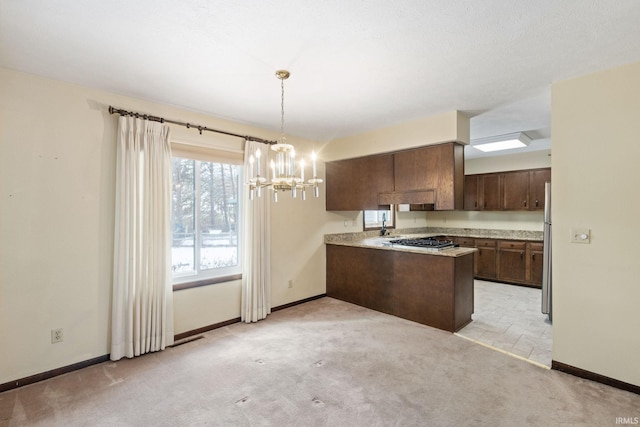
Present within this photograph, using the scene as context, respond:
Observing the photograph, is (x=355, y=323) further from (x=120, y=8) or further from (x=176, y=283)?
(x=120, y=8)

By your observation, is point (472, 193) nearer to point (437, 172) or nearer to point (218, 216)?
point (437, 172)

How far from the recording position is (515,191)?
5824mm

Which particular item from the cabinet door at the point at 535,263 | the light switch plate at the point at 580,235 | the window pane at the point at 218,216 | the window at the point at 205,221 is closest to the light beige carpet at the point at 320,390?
the window at the point at 205,221

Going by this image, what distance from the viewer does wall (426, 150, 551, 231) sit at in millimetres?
5727

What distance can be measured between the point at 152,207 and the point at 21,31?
1605mm

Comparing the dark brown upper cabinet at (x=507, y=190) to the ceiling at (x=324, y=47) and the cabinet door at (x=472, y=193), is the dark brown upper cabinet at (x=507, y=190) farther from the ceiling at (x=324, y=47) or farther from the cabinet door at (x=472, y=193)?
the ceiling at (x=324, y=47)

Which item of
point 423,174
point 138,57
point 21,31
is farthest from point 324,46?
point 423,174

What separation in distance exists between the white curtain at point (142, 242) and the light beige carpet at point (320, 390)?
9.3 inches

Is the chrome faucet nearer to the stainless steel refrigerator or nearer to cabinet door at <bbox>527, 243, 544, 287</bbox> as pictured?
the stainless steel refrigerator

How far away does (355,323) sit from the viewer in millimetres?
3775

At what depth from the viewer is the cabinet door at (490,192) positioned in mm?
6059

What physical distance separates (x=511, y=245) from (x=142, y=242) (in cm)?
A: 613

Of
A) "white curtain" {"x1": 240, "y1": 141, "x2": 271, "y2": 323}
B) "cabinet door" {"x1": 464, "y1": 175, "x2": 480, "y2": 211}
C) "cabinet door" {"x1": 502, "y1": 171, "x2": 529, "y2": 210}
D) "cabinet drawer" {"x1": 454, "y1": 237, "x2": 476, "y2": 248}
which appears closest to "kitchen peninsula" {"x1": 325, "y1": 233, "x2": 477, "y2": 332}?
"white curtain" {"x1": 240, "y1": 141, "x2": 271, "y2": 323}

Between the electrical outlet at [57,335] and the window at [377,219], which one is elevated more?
the window at [377,219]
